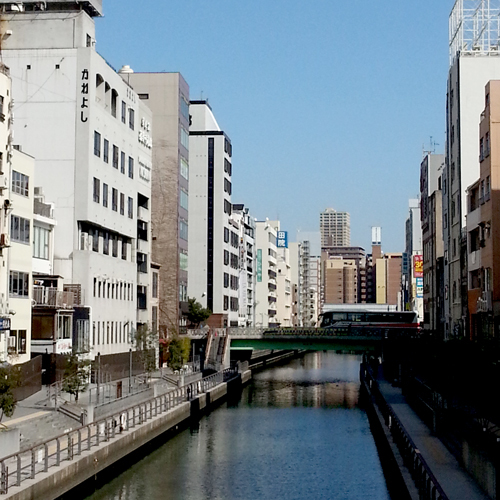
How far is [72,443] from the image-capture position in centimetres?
3328

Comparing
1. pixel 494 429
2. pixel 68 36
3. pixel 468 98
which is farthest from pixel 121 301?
pixel 494 429

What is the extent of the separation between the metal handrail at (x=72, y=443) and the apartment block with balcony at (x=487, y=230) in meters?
21.0

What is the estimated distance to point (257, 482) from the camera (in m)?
38.7

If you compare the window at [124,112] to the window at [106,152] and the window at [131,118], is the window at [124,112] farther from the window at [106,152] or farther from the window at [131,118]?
the window at [106,152]

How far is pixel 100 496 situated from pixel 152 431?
1202cm

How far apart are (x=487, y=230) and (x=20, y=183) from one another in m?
30.4

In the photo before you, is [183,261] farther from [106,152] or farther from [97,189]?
[97,189]

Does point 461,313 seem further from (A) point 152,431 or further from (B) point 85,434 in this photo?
(B) point 85,434

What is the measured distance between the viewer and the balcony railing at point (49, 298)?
57441 millimetres

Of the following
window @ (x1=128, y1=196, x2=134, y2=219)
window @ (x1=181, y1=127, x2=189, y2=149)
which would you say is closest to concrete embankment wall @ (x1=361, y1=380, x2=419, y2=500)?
window @ (x1=128, y1=196, x2=134, y2=219)

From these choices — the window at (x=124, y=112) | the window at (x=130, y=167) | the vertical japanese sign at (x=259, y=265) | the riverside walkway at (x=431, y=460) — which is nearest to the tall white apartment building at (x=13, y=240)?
the riverside walkway at (x=431, y=460)

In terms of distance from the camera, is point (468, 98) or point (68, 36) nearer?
point (68, 36)

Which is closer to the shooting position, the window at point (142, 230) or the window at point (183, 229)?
the window at point (142, 230)

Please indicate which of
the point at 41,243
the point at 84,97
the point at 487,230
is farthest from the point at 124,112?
the point at 487,230
